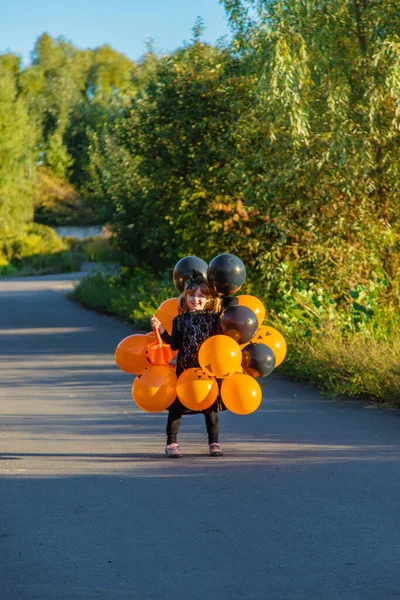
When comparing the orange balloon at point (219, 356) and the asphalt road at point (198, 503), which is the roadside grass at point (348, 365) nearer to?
the asphalt road at point (198, 503)

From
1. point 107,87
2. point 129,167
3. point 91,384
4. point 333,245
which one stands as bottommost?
point 91,384

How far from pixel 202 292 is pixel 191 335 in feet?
1.16

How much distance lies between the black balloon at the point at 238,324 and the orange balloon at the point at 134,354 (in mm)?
645

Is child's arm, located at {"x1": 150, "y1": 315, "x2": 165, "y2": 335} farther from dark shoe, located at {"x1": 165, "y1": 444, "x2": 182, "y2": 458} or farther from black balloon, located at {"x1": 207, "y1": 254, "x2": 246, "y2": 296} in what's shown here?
dark shoe, located at {"x1": 165, "y1": 444, "x2": 182, "y2": 458}

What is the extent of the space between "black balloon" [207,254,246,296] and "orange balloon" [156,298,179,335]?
1.66ft

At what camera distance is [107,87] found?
107875 millimetres

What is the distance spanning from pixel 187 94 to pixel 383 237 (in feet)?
19.8

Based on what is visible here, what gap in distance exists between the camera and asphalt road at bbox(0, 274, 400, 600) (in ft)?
16.5

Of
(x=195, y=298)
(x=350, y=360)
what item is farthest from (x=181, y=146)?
(x=195, y=298)

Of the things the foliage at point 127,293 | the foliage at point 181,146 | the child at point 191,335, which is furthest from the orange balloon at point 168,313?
the foliage at point 127,293

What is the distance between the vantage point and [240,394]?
26.1 ft

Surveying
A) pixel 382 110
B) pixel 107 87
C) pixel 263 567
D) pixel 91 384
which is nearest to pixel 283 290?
pixel 382 110

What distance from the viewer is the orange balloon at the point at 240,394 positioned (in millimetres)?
7965

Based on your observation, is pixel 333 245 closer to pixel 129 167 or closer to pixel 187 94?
pixel 187 94
